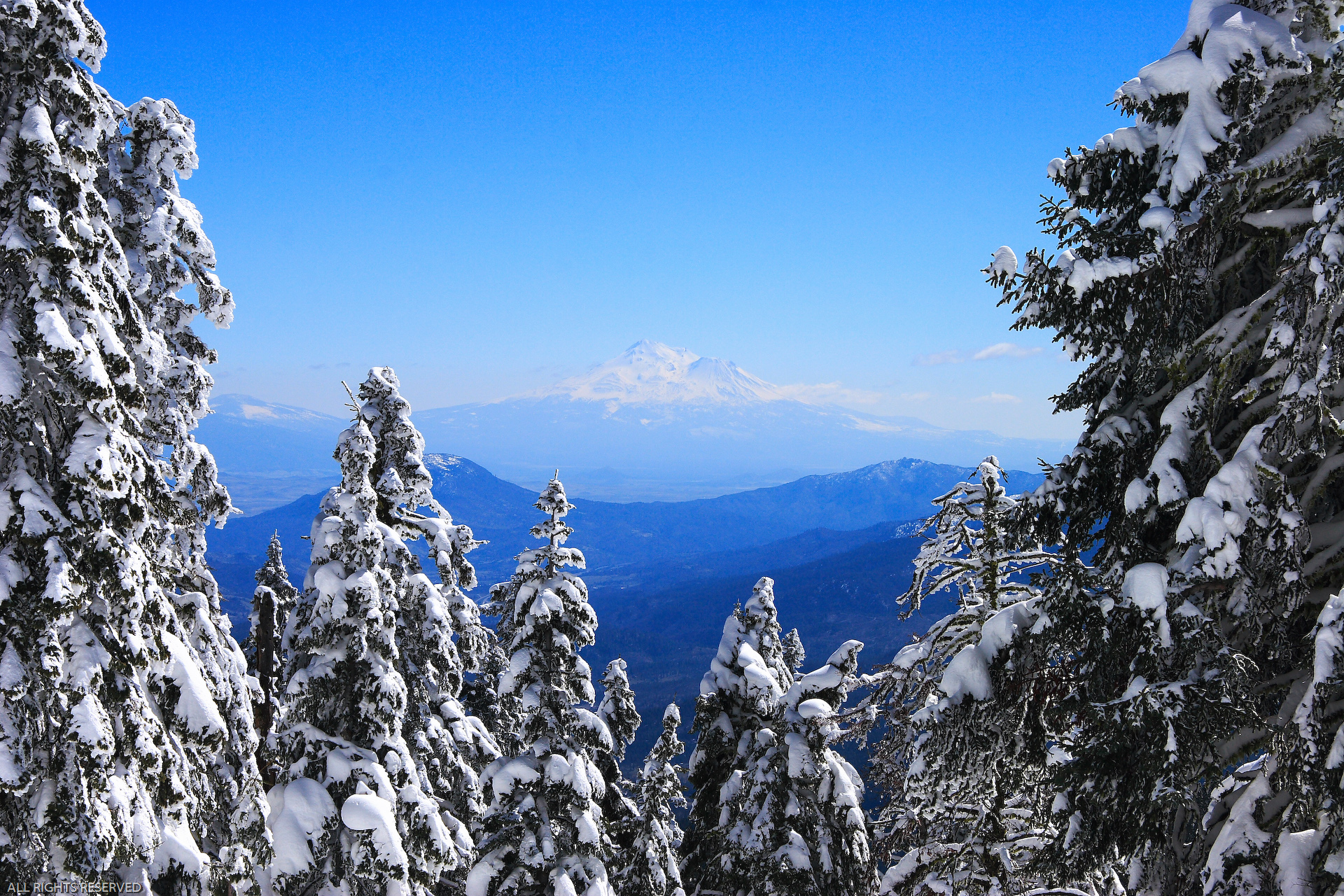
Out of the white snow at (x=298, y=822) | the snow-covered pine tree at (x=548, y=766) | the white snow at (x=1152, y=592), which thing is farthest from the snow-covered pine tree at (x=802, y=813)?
the white snow at (x=1152, y=592)

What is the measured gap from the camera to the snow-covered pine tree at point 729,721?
14.3 meters

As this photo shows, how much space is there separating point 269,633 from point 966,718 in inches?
584

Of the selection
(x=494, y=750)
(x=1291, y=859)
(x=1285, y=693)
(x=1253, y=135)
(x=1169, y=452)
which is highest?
(x=1253, y=135)

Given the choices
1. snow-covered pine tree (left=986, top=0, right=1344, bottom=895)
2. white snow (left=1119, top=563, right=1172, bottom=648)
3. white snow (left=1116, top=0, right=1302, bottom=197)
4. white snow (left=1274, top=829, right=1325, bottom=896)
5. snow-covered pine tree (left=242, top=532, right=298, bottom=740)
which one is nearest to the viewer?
white snow (left=1274, top=829, right=1325, bottom=896)

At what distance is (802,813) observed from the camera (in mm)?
13391

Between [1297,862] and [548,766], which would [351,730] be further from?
[1297,862]

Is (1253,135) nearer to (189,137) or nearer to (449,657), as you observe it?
(189,137)

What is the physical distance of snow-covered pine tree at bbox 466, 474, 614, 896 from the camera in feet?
42.5

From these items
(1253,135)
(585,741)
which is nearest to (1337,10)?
(1253,135)

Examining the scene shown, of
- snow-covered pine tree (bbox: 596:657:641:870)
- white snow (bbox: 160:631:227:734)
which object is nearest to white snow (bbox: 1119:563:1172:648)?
white snow (bbox: 160:631:227:734)

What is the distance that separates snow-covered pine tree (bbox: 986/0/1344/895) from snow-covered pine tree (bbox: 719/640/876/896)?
255 inches

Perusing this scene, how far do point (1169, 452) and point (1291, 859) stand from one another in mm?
3139

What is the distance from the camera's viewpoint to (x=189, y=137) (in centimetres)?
1163

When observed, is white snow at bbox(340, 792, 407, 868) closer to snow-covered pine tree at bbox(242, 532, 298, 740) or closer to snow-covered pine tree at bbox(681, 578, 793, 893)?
snow-covered pine tree at bbox(242, 532, 298, 740)
